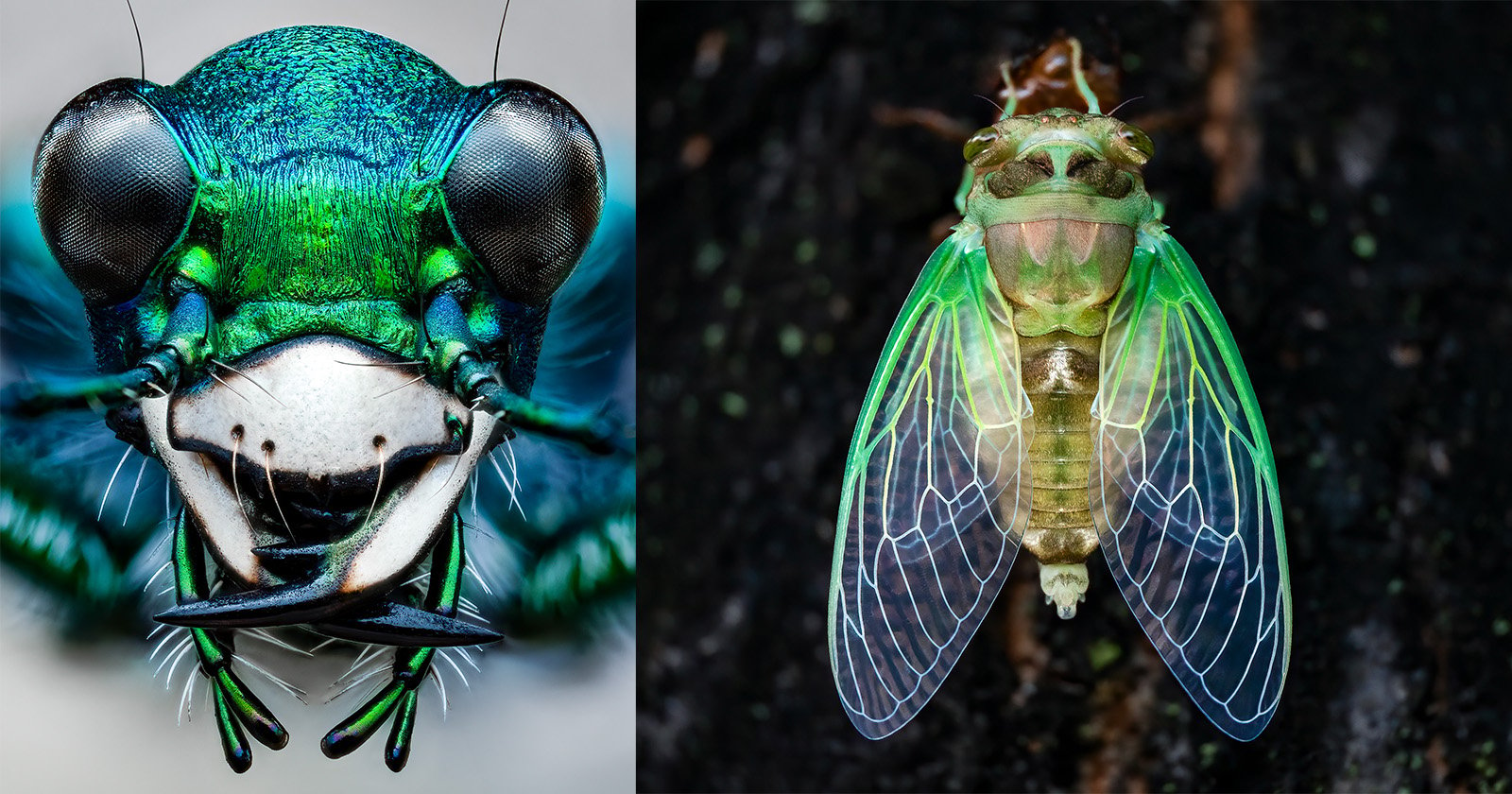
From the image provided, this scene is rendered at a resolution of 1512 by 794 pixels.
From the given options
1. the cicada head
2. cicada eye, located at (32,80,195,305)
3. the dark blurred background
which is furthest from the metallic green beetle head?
the cicada head

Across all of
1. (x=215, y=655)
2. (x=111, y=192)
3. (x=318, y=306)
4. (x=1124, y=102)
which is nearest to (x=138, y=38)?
(x=111, y=192)

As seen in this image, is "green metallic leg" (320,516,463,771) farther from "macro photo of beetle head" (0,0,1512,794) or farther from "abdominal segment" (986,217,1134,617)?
"abdominal segment" (986,217,1134,617)

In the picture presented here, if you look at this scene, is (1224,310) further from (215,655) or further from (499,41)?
(215,655)

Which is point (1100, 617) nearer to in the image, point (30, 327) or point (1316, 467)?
point (1316, 467)

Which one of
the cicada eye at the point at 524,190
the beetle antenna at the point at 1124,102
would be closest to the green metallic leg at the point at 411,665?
the cicada eye at the point at 524,190

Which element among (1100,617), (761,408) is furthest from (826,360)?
(1100,617)

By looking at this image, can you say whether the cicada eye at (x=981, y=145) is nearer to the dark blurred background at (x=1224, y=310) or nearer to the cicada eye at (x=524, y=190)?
the dark blurred background at (x=1224, y=310)
